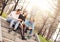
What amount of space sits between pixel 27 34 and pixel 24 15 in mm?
1136

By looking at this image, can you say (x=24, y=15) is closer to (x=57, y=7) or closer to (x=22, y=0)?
(x=57, y=7)

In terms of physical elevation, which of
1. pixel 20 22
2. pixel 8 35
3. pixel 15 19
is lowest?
pixel 8 35

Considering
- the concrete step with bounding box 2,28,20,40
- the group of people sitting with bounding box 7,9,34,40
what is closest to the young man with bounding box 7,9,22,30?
the group of people sitting with bounding box 7,9,34,40

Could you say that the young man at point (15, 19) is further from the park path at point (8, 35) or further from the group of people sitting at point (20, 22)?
the park path at point (8, 35)

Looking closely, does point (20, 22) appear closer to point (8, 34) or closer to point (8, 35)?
point (8, 34)

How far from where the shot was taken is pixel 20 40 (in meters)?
10.2

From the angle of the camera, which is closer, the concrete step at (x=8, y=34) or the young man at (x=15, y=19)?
the concrete step at (x=8, y=34)

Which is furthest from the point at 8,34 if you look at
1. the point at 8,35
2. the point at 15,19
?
the point at 15,19

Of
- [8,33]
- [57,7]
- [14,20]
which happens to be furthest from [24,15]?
[57,7]

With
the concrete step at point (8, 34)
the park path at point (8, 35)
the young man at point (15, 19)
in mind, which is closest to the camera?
the park path at point (8, 35)

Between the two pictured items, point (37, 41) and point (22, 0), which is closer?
point (37, 41)

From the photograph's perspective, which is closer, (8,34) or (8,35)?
(8,35)

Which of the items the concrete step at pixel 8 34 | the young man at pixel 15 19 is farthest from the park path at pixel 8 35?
the young man at pixel 15 19

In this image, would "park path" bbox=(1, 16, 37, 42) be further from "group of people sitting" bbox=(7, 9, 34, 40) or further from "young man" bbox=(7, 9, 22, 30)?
"young man" bbox=(7, 9, 22, 30)
